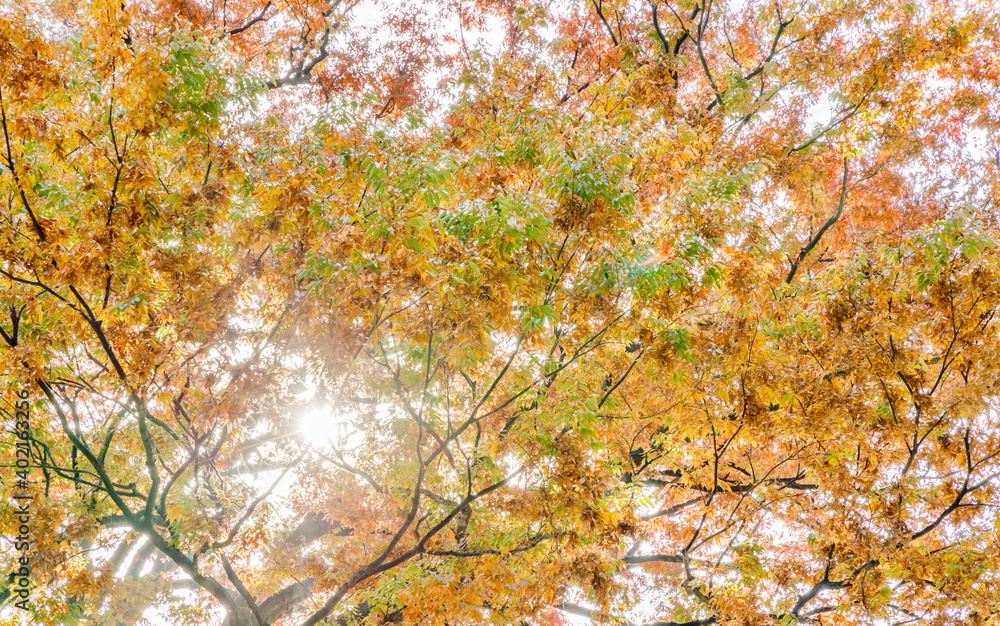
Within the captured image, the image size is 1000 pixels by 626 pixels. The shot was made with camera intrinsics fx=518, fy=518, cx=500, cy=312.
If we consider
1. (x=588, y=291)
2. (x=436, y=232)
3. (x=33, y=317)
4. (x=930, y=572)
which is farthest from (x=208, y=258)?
(x=930, y=572)

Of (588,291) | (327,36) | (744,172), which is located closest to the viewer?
(588,291)

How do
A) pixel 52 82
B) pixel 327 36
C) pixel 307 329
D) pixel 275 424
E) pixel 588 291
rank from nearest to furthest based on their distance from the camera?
pixel 52 82
pixel 307 329
pixel 588 291
pixel 275 424
pixel 327 36

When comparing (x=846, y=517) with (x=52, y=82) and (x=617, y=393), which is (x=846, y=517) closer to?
(x=617, y=393)

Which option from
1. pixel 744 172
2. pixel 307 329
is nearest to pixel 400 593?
pixel 307 329

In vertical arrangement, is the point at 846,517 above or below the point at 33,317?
below

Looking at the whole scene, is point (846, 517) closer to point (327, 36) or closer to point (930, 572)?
point (930, 572)

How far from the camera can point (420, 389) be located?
5367mm

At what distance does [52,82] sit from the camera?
Answer: 3998mm

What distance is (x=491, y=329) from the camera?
4.33 metres

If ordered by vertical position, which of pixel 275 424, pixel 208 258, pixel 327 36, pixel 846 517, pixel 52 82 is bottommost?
pixel 846 517

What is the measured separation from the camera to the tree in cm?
414

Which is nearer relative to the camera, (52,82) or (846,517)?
(52,82)

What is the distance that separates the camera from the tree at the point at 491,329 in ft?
13.6

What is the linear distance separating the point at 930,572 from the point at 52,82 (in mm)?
9325
